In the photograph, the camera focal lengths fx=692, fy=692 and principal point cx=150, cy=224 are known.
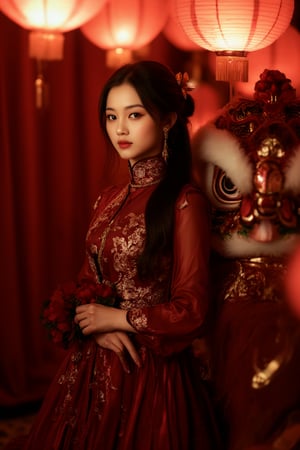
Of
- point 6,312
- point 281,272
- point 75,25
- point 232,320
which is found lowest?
point 6,312

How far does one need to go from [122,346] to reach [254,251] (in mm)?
494

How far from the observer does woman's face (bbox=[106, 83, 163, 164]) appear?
6.89ft

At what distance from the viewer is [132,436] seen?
2.03 m

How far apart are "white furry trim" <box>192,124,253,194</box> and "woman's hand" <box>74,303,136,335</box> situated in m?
0.52

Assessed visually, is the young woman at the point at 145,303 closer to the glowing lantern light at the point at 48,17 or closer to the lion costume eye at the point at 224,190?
the lion costume eye at the point at 224,190

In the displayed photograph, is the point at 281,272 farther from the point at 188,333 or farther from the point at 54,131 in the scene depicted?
the point at 54,131

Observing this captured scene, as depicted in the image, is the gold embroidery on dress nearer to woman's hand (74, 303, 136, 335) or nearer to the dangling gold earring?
woman's hand (74, 303, 136, 335)

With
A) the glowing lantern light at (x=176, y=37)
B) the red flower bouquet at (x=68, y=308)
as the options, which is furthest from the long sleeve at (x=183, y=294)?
the glowing lantern light at (x=176, y=37)

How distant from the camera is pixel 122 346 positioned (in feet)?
6.84

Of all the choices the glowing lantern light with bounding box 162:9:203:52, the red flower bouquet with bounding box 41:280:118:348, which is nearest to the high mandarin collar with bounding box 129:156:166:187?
the red flower bouquet with bounding box 41:280:118:348

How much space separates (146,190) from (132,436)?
2.47 ft

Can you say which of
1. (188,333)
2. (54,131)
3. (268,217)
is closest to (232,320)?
(188,333)

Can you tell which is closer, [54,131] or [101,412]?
[101,412]

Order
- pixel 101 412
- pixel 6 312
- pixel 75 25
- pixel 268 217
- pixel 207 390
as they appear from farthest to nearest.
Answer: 1. pixel 6 312
2. pixel 75 25
3. pixel 207 390
4. pixel 101 412
5. pixel 268 217
